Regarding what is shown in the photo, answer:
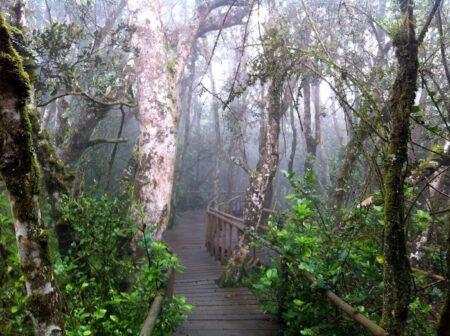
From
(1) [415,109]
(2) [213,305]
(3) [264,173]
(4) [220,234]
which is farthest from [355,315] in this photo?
(4) [220,234]

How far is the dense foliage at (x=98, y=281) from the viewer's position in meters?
3.24

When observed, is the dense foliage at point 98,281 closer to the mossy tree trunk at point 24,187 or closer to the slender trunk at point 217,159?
Answer: the mossy tree trunk at point 24,187

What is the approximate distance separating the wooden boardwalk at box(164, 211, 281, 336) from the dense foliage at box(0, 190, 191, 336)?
4.05 ft

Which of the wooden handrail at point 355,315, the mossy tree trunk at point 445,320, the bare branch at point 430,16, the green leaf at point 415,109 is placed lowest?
the wooden handrail at point 355,315

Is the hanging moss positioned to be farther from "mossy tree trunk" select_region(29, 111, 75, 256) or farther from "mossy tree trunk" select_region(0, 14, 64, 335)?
"mossy tree trunk" select_region(29, 111, 75, 256)

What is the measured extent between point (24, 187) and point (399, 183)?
231 cm

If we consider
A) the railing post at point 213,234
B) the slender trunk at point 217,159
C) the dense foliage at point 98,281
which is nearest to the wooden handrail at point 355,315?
the dense foliage at point 98,281

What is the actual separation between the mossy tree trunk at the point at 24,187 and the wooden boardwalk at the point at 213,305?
2.66 metres

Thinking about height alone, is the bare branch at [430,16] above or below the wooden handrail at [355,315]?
above

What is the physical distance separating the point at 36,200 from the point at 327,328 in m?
2.88

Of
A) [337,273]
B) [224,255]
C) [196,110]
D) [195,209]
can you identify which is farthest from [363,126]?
[196,110]

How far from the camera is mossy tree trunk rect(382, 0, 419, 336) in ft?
7.36

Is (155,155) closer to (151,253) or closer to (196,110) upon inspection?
(151,253)

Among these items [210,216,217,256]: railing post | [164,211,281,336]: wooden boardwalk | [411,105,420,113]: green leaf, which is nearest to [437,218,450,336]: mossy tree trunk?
[411,105,420,113]: green leaf
